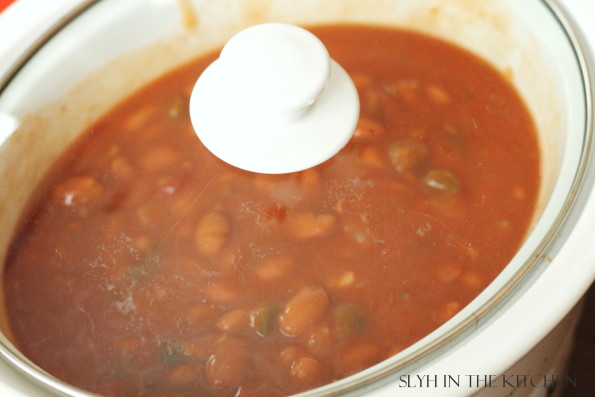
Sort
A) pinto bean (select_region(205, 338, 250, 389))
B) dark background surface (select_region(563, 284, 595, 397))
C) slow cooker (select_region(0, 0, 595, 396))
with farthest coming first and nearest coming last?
1. dark background surface (select_region(563, 284, 595, 397))
2. pinto bean (select_region(205, 338, 250, 389))
3. slow cooker (select_region(0, 0, 595, 396))

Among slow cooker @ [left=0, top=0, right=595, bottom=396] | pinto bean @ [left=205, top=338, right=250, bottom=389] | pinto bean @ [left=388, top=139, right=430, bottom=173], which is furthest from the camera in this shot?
pinto bean @ [left=388, top=139, right=430, bottom=173]

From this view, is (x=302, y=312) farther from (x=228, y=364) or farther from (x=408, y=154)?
(x=408, y=154)

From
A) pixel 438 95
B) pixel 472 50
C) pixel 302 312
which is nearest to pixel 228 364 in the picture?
pixel 302 312

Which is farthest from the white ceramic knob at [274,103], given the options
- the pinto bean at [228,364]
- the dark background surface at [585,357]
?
the dark background surface at [585,357]

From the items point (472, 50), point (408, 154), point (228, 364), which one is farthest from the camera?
point (472, 50)

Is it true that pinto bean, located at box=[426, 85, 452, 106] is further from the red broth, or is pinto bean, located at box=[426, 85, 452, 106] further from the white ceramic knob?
the white ceramic knob

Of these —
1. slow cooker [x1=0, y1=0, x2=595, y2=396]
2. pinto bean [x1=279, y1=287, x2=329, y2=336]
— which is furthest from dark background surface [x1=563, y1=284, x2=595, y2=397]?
pinto bean [x1=279, y1=287, x2=329, y2=336]

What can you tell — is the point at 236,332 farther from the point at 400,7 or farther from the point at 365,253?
the point at 400,7
